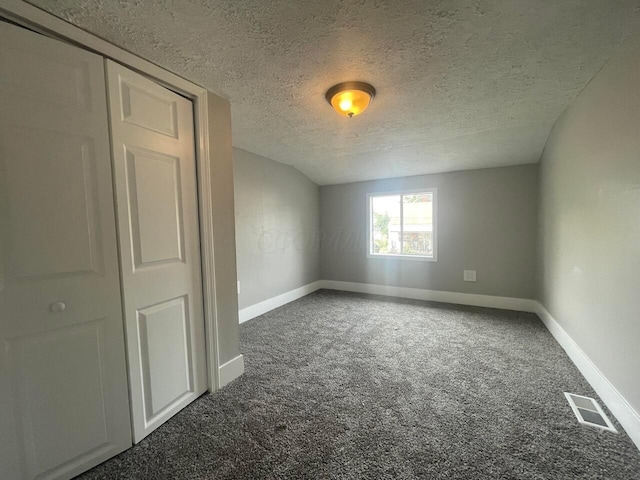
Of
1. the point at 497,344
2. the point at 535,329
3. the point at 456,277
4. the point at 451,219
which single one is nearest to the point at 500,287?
the point at 456,277

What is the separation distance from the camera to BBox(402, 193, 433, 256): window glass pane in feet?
13.2

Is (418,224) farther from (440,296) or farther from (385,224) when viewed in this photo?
(440,296)

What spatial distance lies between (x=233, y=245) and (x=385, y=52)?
1.61m

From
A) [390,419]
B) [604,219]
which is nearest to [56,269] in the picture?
[390,419]

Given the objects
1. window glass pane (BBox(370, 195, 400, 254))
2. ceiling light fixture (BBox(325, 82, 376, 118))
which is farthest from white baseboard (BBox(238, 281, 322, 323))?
ceiling light fixture (BBox(325, 82, 376, 118))

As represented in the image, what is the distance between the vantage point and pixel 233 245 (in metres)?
1.97

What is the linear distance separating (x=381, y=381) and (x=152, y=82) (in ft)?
8.09

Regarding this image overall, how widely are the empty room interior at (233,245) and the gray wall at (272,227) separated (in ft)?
2.92

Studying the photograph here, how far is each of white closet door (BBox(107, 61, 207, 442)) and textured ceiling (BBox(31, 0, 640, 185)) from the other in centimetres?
28

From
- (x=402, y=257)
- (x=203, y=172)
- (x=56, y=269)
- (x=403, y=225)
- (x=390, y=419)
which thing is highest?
(x=203, y=172)

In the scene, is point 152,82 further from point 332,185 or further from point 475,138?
point 332,185

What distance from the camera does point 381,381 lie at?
1.91 m

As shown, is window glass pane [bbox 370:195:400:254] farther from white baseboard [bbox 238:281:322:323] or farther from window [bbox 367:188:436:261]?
white baseboard [bbox 238:281:322:323]

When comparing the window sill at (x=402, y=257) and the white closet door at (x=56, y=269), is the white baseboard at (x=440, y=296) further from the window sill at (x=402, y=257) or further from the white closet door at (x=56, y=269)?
the white closet door at (x=56, y=269)
